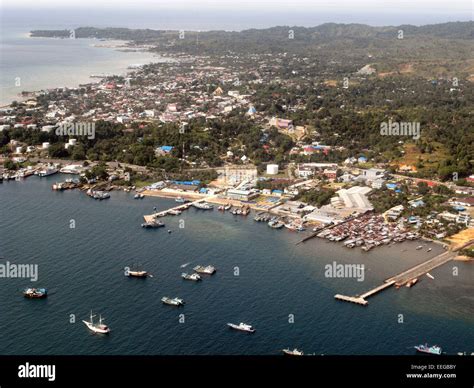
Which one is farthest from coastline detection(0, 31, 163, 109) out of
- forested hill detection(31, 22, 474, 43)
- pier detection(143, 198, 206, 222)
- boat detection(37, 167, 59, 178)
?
pier detection(143, 198, 206, 222)

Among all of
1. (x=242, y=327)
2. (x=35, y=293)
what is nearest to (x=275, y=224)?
(x=242, y=327)

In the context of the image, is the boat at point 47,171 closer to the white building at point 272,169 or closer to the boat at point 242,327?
the white building at point 272,169

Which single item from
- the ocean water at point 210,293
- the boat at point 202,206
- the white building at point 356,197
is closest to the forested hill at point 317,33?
the white building at point 356,197

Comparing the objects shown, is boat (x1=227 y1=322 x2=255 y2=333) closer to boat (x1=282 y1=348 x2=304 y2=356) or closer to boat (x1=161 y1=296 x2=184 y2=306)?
boat (x1=282 y1=348 x2=304 y2=356)

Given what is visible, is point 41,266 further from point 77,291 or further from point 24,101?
point 24,101

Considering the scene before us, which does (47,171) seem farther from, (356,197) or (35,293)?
(356,197)
